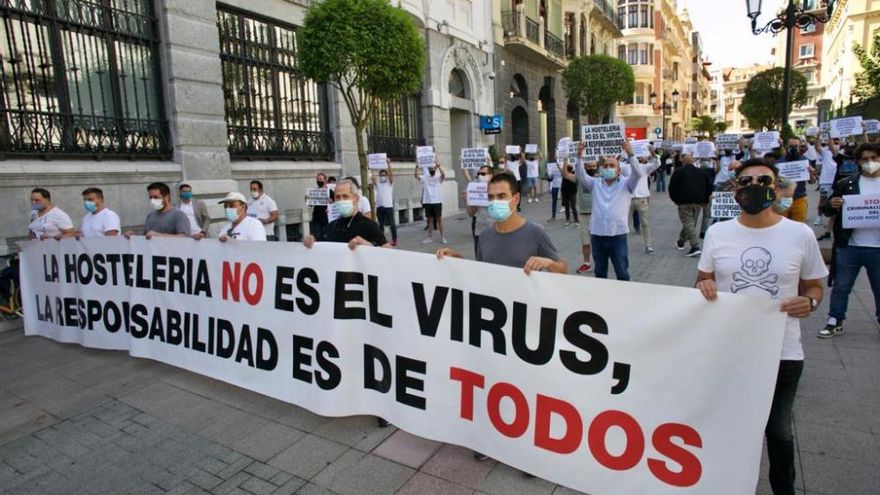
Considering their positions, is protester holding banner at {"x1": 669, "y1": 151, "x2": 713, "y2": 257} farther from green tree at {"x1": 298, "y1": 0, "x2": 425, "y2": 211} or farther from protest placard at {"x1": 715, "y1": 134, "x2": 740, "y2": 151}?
green tree at {"x1": 298, "y1": 0, "x2": 425, "y2": 211}

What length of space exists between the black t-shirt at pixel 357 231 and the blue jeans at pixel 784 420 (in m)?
2.89

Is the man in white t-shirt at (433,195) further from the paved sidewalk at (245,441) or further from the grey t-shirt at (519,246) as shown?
the grey t-shirt at (519,246)

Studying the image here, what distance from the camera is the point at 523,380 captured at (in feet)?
9.73

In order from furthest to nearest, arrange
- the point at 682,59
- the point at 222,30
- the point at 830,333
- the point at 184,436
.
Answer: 1. the point at 682,59
2. the point at 222,30
3. the point at 830,333
4. the point at 184,436

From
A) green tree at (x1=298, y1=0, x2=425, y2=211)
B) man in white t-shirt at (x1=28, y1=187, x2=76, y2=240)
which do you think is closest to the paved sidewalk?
man in white t-shirt at (x1=28, y1=187, x2=76, y2=240)

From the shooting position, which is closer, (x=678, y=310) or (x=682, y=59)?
(x=678, y=310)

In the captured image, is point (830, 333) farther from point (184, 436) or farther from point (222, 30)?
point (222, 30)

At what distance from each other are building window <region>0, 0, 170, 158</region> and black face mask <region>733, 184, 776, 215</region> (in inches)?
341

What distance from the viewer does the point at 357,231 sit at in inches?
174

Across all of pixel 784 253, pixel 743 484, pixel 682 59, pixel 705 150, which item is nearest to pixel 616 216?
pixel 784 253

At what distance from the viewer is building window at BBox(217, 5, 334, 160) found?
1063cm

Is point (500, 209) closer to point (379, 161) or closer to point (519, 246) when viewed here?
point (519, 246)

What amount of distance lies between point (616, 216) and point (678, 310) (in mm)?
4051

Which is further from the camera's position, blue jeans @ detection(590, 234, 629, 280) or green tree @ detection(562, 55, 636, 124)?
green tree @ detection(562, 55, 636, 124)
